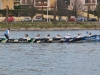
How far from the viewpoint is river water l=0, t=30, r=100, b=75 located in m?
36.8

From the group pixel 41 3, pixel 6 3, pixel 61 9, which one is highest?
pixel 6 3

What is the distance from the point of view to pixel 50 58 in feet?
147

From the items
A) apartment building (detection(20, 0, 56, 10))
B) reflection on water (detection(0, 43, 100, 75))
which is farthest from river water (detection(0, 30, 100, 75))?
apartment building (detection(20, 0, 56, 10))

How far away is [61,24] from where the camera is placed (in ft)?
336

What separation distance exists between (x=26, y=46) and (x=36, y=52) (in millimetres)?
7473

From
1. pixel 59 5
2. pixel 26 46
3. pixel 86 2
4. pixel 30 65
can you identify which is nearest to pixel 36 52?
pixel 26 46

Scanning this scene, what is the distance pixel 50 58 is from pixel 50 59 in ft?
2.88

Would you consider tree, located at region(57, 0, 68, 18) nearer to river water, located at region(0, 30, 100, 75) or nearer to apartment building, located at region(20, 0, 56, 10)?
apartment building, located at region(20, 0, 56, 10)

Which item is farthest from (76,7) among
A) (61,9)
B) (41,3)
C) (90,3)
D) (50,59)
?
(50,59)

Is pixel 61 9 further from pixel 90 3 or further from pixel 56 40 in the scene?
pixel 56 40

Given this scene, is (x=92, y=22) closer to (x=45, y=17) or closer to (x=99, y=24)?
(x=99, y=24)

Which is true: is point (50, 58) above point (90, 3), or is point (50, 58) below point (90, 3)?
above

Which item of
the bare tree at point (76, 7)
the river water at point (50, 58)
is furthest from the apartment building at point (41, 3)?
the river water at point (50, 58)

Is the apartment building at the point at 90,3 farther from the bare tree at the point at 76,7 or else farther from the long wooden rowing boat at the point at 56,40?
the long wooden rowing boat at the point at 56,40
